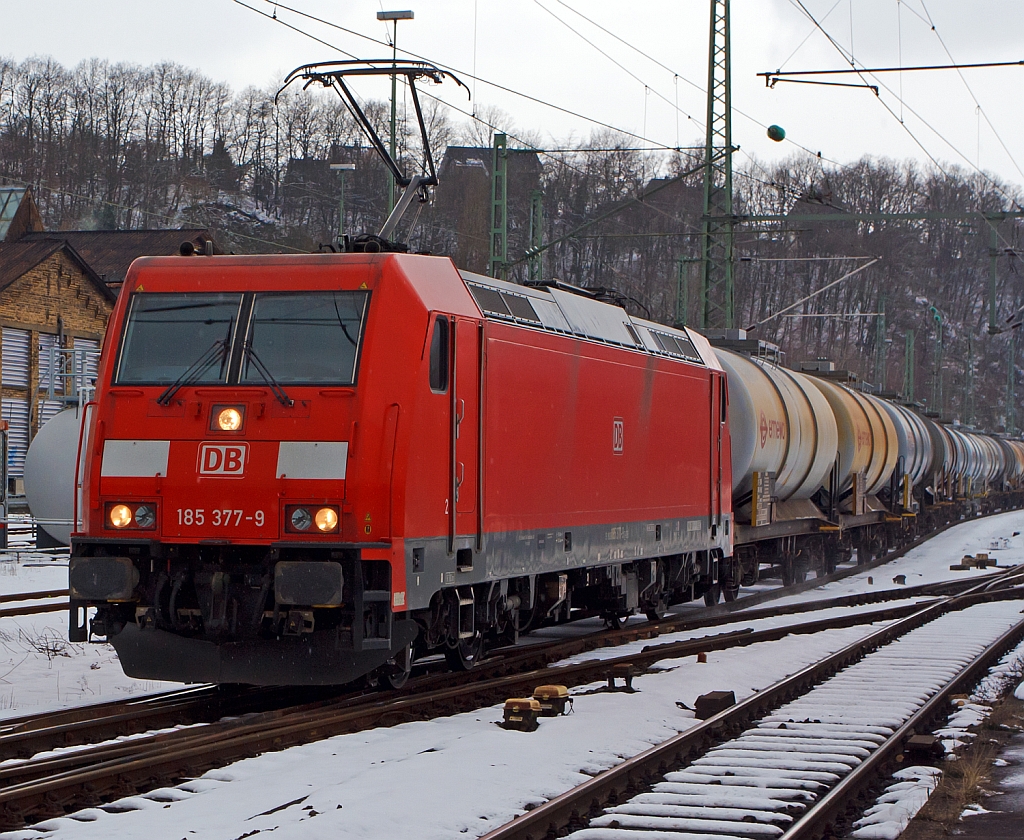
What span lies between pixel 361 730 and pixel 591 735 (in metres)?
1.59

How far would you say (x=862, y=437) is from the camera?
2642 cm

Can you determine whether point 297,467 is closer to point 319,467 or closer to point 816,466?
point 319,467

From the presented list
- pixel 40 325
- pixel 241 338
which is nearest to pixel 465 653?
pixel 241 338

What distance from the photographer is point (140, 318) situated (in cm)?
→ 1020

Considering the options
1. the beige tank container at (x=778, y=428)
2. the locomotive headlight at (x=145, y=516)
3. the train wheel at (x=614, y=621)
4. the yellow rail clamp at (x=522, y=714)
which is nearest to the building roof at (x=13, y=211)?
the beige tank container at (x=778, y=428)

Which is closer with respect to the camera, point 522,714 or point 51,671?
point 522,714

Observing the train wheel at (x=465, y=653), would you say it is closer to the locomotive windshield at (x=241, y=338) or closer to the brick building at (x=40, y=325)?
the locomotive windshield at (x=241, y=338)

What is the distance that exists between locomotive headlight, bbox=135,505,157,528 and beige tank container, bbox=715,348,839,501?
10956mm

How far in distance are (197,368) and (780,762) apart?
5.08m

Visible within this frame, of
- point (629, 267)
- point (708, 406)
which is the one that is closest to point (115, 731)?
point (708, 406)

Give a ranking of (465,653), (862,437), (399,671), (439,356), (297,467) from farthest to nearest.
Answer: (862,437), (465,653), (399,671), (439,356), (297,467)

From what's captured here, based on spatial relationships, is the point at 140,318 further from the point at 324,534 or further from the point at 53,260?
the point at 53,260

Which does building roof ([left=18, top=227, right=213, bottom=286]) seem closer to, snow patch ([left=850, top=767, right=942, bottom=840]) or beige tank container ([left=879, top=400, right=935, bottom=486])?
beige tank container ([left=879, top=400, right=935, bottom=486])

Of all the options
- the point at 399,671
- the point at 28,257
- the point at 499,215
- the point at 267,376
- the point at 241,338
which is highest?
the point at 28,257
